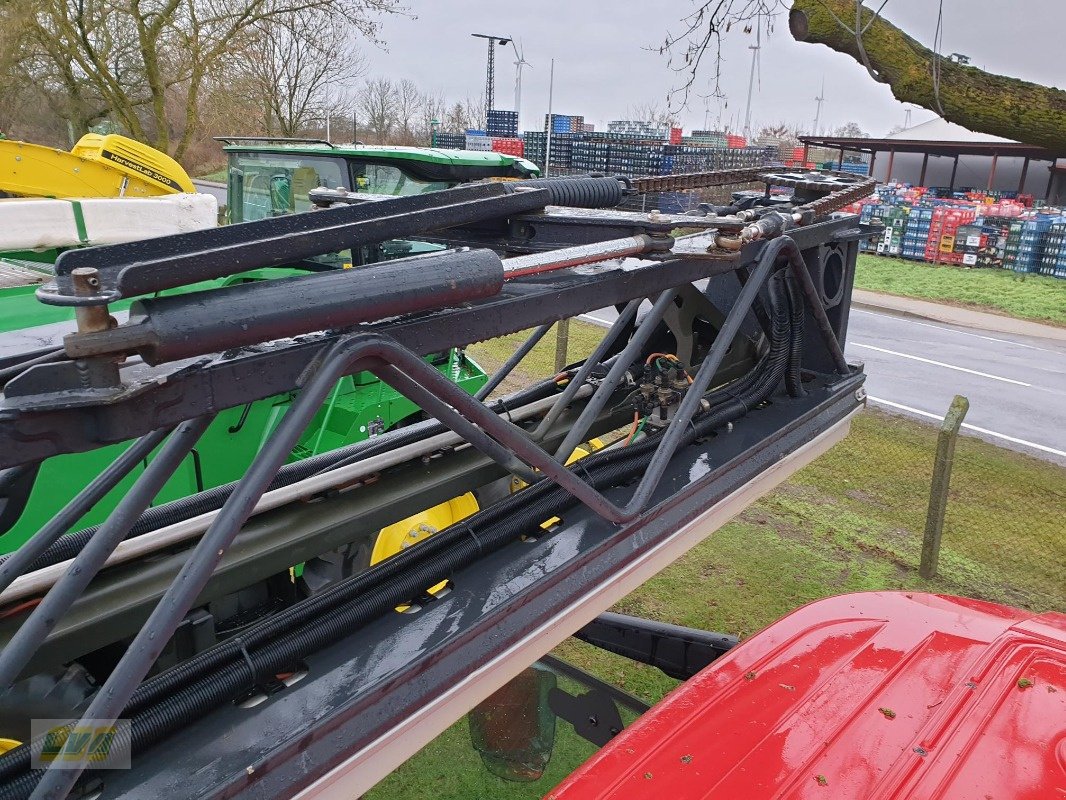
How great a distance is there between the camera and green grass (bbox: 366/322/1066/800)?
139 inches

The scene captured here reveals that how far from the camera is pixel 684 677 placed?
9.66ft

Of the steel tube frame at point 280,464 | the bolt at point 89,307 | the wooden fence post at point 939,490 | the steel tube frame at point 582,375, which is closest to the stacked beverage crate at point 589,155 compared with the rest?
the wooden fence post at point 939,490

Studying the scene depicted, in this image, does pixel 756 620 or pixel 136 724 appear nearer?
pixel 136 724

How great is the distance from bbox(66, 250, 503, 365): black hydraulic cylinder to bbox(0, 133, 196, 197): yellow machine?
8032 mm

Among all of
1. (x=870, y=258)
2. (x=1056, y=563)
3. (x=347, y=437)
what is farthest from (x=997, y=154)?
(x=347, y=437)

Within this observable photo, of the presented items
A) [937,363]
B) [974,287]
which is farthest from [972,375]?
[974,287]

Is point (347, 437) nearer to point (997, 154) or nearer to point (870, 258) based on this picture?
point (870, 258)

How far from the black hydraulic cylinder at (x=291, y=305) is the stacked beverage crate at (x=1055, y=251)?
80.5ft

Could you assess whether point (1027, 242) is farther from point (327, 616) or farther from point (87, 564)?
point (87, 564)

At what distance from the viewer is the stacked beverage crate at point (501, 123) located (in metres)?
41.8

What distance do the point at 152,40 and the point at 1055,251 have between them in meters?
22.4

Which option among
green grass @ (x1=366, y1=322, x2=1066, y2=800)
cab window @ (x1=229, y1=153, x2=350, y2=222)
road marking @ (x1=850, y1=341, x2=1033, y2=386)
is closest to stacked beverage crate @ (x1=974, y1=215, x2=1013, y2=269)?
road marking @ (x1=850, y1=341, x2=1033, y2=386)

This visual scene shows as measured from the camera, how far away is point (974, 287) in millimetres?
20266

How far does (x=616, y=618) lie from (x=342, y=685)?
5.31ft
